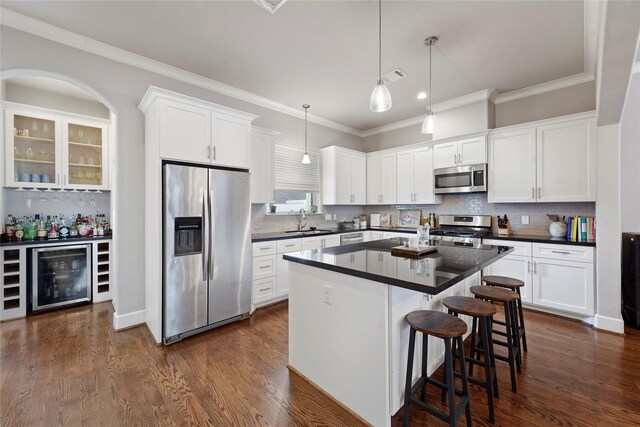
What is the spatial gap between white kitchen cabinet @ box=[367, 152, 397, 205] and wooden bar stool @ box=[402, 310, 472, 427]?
364cm

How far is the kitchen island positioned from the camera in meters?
1.59

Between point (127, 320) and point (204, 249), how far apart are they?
46.3 inches

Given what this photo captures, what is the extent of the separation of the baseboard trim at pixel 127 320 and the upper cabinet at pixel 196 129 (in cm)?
177

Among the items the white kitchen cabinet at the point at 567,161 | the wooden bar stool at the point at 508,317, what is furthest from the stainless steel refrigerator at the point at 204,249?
the white kitchen cabinet at the point at 567,161

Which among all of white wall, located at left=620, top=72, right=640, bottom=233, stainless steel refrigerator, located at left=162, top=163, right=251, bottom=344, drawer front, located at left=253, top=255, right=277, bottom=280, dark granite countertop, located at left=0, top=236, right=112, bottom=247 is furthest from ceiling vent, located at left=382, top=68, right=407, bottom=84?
dark granite countertop, located at left=0, top=236, right=112, bottom=247

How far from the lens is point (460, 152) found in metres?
4.24

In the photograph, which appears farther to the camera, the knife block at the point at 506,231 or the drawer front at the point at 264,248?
the knife block at the point at 506,231

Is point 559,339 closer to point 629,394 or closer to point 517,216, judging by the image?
point 629,394

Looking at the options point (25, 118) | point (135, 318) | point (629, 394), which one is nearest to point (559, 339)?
point (629, 394)

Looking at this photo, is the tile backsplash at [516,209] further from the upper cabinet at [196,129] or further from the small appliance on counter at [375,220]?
the upper cabinet at [196,129]

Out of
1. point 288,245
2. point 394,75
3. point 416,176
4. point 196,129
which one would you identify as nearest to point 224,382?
point 288,245

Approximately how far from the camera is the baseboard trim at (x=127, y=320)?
2.96 m

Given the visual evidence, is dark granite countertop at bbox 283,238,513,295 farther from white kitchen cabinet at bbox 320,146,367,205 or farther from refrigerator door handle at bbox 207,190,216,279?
white kitchen cabinet at bbox 320,146,367,205

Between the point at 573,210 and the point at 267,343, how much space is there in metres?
4.05
